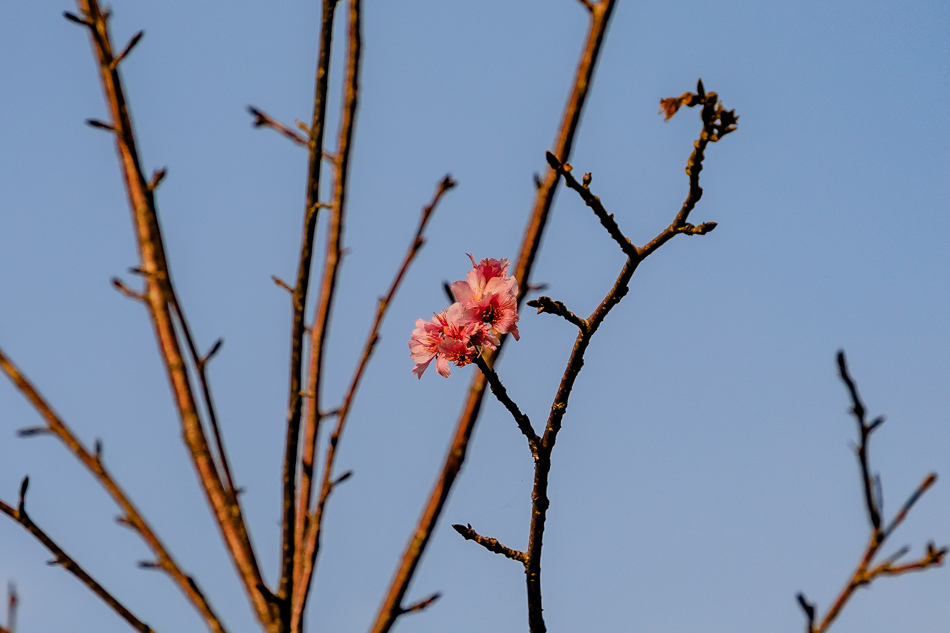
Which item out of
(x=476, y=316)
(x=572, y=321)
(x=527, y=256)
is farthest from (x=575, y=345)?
(x=527, y=256)

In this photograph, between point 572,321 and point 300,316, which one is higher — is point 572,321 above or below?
below

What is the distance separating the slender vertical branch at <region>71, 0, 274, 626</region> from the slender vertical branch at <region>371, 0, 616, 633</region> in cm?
54

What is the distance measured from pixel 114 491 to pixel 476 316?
1325 mm

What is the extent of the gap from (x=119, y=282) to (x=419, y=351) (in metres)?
1.18

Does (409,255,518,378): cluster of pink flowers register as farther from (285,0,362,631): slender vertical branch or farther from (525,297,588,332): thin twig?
(285,0,362,631): slender vertical branch

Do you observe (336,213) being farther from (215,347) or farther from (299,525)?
(299,525)

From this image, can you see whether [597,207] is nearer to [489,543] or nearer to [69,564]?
[489,543]

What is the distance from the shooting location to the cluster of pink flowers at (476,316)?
2.55 meters

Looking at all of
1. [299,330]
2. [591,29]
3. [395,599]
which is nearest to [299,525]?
[395,599]

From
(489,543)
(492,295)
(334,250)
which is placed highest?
(334,250)

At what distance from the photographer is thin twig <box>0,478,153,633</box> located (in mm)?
2596

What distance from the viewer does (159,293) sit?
3.10 m

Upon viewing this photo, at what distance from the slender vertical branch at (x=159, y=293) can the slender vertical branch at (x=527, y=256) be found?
54 cm

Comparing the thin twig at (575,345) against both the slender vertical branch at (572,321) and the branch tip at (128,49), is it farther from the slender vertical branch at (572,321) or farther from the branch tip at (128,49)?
the branch tip at (128,49)
